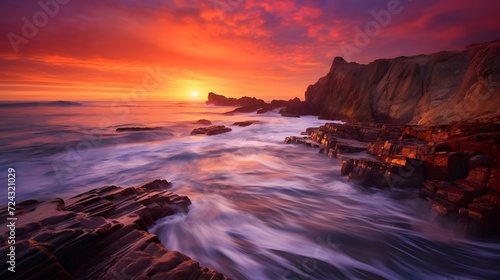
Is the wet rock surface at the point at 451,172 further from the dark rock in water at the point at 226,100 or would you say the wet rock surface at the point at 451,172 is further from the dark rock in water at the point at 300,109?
the dark rock in water at the point at 226,100

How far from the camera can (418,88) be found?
20188mm

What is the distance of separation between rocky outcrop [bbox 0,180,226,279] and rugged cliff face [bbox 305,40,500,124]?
1542 cm

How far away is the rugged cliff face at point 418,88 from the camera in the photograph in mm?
13400

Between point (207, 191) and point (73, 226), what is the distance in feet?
15.8

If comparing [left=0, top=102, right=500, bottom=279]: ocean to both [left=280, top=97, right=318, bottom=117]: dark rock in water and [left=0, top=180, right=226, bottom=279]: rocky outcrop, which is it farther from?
[left=280, top=97, right=318, bottom=117]: dark rock in water

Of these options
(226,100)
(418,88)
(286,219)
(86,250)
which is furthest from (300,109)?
(226,100)

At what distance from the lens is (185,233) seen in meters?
5.50

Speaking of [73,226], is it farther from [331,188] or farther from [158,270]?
[331,188]

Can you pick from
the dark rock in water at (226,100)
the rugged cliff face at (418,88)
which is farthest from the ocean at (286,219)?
the dark rock in water at (226,100)

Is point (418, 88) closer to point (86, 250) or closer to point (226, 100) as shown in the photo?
point (86, 250)

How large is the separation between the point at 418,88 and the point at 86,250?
25.1m

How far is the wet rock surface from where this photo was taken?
16.6ft

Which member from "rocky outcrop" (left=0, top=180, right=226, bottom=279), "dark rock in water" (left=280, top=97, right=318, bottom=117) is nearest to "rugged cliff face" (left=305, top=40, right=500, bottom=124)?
"dark rock in water" (left=280, top=97, right=318, bottom=117)

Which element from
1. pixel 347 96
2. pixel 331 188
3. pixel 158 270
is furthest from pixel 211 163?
pixel 347 96
